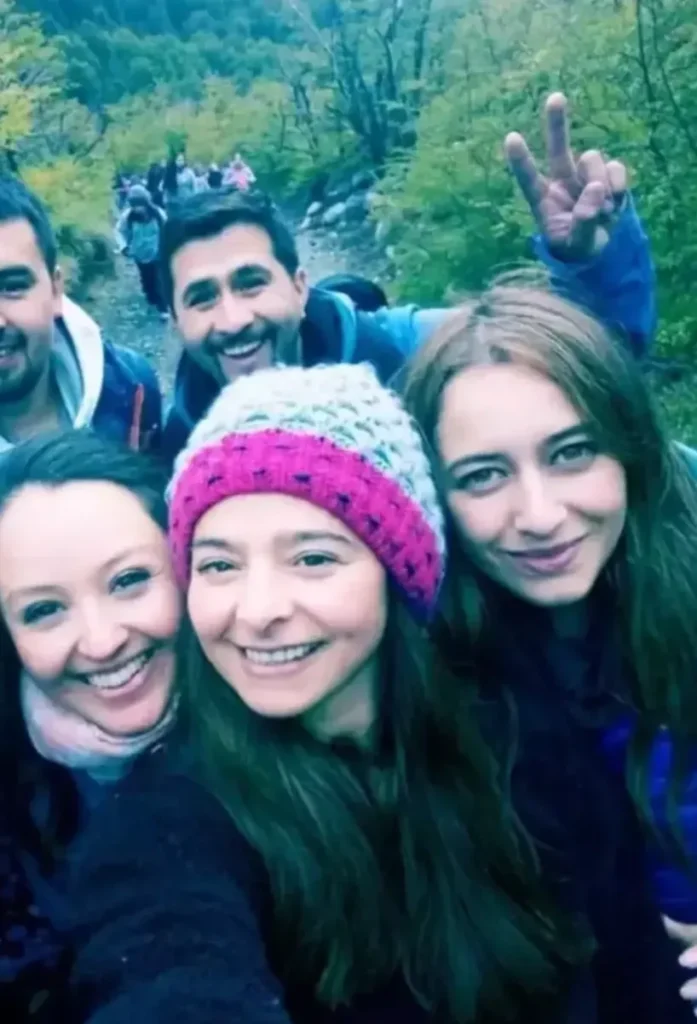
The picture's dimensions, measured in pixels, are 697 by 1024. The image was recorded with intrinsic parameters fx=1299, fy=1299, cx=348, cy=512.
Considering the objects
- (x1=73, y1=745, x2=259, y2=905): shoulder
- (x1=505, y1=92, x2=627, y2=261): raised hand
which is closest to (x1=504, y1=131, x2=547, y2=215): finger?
(x1=505, y1=92, x2=627, y2=261): raised hand

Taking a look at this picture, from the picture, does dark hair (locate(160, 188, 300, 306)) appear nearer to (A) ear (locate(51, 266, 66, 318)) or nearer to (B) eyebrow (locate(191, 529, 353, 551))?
(A) ear (locate(51, 266, 66, 318))

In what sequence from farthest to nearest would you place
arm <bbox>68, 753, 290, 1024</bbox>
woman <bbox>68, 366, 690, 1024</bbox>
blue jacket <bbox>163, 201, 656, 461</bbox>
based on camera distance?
blue jacket <bbox>163, 201, 656, 461</bbox>, woman <bbox>68, 366, 690, 1024</bbox>, arm <bbox>68, 753, 290, 1024</bbox>

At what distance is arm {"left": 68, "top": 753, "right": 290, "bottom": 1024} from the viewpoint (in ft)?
4.14

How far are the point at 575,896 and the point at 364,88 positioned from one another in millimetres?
1033

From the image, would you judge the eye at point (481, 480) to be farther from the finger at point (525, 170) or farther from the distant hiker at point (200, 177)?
the distant hiker at point (200, 177)

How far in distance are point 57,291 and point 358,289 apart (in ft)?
1.14

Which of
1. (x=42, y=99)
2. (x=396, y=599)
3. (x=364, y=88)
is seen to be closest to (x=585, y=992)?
(x=396, y=599)

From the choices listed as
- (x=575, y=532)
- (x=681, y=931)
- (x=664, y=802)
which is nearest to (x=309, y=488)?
(x=575, y=532)

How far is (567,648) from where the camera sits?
5.30 ft

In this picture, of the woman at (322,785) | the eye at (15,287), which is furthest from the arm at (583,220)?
the eye at (15,287)

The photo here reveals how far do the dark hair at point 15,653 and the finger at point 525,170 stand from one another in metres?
0.54

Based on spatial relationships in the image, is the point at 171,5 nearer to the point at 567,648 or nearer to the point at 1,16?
the point at 1,16

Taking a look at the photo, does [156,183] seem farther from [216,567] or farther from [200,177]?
[216,567]

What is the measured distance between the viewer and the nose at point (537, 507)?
150cm
